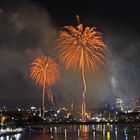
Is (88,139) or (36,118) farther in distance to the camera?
(36,118)

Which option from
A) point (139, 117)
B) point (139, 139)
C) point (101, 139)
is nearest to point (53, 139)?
point (101, 139)

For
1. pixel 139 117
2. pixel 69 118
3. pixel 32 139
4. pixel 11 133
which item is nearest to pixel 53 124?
pixel 11 133

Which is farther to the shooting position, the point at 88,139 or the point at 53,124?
the point at 53,124

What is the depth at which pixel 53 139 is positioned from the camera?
4247 inches

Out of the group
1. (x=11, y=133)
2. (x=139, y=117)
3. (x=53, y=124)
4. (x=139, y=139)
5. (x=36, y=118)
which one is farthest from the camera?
(x=139, y=117)

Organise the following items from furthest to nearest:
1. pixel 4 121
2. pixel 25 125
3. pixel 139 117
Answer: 1. pixel 139 117
2. pixel 25 125
3. pixel 4 121

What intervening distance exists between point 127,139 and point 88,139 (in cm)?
858

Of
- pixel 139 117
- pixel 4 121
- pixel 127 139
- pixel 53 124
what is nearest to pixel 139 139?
pixel 127 139

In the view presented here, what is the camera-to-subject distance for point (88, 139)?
355 ft

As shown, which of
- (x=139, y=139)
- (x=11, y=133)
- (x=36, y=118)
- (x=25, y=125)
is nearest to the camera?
(x=139, y=139)

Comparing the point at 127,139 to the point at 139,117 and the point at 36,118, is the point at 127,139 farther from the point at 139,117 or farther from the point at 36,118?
the point at 139,117

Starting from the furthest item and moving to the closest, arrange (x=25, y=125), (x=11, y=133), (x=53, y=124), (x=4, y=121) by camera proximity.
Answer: (x=25, y=125) → (x=4, y=121) → (x=53, y=124) → (x=11, y=133)

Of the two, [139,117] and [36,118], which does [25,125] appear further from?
[139,117]

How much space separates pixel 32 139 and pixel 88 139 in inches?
489
